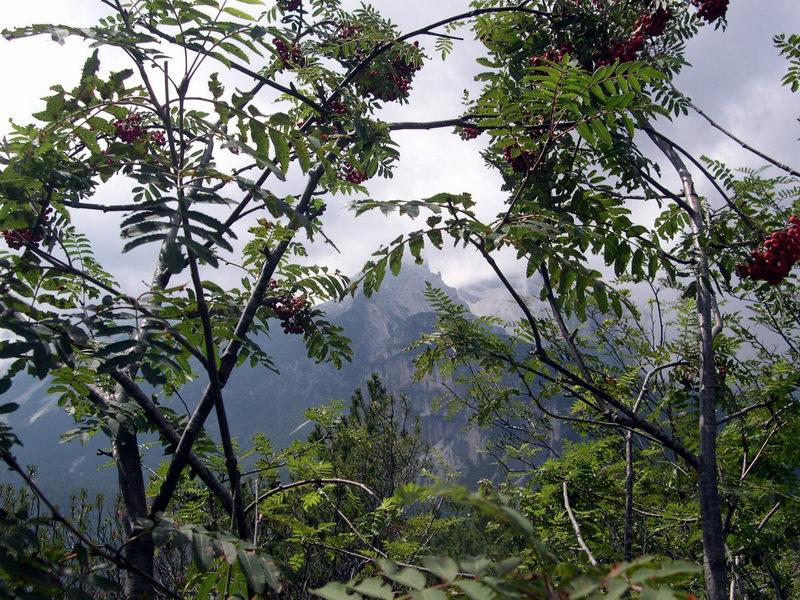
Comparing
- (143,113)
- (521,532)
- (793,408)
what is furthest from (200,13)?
(793,408)

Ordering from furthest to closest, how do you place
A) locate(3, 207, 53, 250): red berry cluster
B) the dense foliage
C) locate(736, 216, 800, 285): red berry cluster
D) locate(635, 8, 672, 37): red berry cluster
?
locate(635, 8, 672, 37): red berry cluster < locate(736, 216, 800, 285): red berry cluster < locate(3, 207, 53, 250): red berry cluster < the dense foliage

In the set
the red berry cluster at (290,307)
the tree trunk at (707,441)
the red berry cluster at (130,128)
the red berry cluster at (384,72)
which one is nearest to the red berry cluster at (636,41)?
the tree trunk at (707,441)

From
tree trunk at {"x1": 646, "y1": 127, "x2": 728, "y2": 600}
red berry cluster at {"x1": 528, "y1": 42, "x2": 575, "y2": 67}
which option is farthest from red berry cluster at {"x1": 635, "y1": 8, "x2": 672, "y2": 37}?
tree trunk at {"x1": 646, "y1": 127, "x2": 728, "y2": 600}

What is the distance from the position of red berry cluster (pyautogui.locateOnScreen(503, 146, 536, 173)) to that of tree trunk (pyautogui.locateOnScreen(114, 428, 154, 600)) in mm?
2266

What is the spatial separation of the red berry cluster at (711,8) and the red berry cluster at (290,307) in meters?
3.41

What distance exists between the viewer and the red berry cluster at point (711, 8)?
3754mm

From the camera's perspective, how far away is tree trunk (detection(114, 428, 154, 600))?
1910 millimetres

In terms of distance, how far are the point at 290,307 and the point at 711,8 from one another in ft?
11.6

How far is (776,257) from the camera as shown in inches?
121

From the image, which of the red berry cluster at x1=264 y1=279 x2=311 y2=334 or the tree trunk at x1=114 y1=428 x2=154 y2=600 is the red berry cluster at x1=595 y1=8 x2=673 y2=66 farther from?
the tree trunk at x1=114 y1=428 x2=154 y2=600

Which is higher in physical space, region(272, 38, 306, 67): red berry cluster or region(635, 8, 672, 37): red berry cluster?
region(272, 38, 306, 67): red berry cluster

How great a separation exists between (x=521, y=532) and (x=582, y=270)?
1.51 m

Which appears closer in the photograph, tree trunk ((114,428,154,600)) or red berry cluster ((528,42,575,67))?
tree trunk ((114,428,154,600))

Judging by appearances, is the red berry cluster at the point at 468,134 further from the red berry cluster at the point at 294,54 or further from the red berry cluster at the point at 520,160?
the red berry cluster at the point at 294,54
